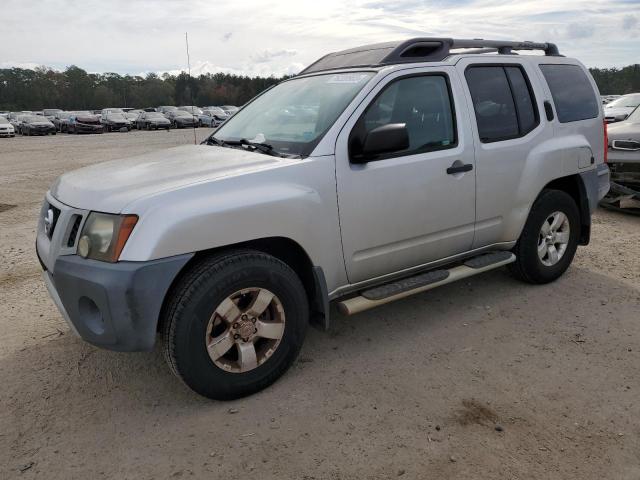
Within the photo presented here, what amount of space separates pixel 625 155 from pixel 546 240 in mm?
3613

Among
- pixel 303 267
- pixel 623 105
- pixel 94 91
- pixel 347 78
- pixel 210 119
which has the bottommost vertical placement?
pixel 303 267

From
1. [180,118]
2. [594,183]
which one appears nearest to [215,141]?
[594,183]

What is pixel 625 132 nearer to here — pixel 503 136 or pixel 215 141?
pixel 503 136

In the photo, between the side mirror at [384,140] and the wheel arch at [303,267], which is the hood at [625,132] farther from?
the wheel arch at [303,267]

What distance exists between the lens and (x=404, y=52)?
12.5ft

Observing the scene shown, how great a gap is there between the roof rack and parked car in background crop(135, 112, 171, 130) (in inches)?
1391

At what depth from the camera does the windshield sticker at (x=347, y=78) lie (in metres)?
3.61

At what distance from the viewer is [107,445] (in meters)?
2.75

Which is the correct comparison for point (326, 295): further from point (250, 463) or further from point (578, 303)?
point (578, 303)

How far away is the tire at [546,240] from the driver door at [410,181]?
2.40 feet

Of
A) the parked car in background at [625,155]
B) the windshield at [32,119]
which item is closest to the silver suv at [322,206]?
the parked car in background at [625,155]

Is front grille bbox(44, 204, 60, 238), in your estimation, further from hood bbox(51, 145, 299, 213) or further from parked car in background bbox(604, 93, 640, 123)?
parked car in background bbox(604, 93, 640, 123)

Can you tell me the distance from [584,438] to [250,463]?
1.65m

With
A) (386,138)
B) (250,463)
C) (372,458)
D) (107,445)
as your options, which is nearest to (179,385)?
(107,445)
